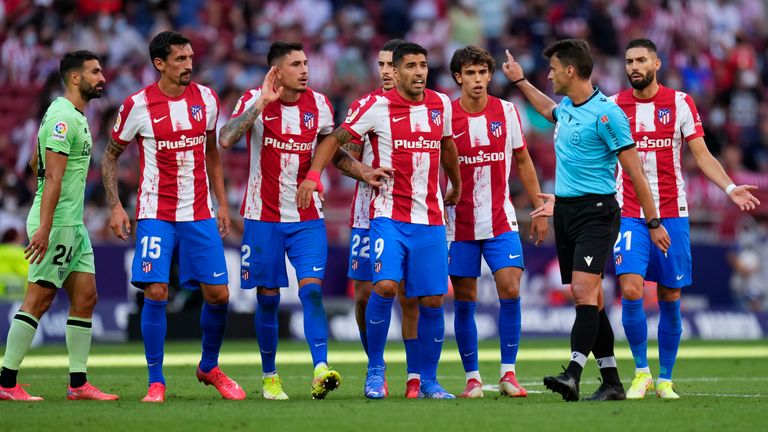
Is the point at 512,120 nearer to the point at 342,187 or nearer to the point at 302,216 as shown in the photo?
the point at 302,216

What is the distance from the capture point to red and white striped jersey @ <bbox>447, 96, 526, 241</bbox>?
36.8ft

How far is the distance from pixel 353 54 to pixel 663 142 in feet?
45.6

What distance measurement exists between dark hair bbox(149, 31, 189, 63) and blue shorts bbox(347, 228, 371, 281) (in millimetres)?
2265

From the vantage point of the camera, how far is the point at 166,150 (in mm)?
10469

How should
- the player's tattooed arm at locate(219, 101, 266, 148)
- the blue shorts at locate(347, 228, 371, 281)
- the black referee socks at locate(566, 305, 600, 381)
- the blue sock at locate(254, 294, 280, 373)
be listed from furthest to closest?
the blue shorts at locate(347, 228, 371, 281)
the blue sock at locate(254, 294, 280, 373)
the player's tattooed arm at locate(219, 101, 266, 148)
the black referee socks at locate(566, 305, 600, 381)

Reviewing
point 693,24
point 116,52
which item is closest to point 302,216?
point 116,52

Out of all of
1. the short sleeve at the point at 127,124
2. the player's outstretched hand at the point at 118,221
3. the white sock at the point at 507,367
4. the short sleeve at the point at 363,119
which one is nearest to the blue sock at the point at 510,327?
the white sock at the point at 507,367

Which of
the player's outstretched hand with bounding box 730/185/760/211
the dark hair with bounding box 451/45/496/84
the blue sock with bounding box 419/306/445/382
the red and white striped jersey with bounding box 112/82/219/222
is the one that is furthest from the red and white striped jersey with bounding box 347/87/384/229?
the player's outstretched hand with bounding box 730/185/760/211

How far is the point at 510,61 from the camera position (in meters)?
11.2

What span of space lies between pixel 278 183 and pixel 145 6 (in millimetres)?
13972

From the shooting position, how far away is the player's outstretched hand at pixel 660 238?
9891 millimetres

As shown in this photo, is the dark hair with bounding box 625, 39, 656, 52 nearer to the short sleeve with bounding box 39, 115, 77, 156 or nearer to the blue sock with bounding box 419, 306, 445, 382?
the blue sock with bounding box 419, 306, 445, 382

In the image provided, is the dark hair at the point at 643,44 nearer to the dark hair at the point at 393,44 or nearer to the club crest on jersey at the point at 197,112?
the dark hair at the point at 393,44

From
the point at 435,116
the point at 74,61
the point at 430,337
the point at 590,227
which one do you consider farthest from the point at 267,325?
the point at 590,227
